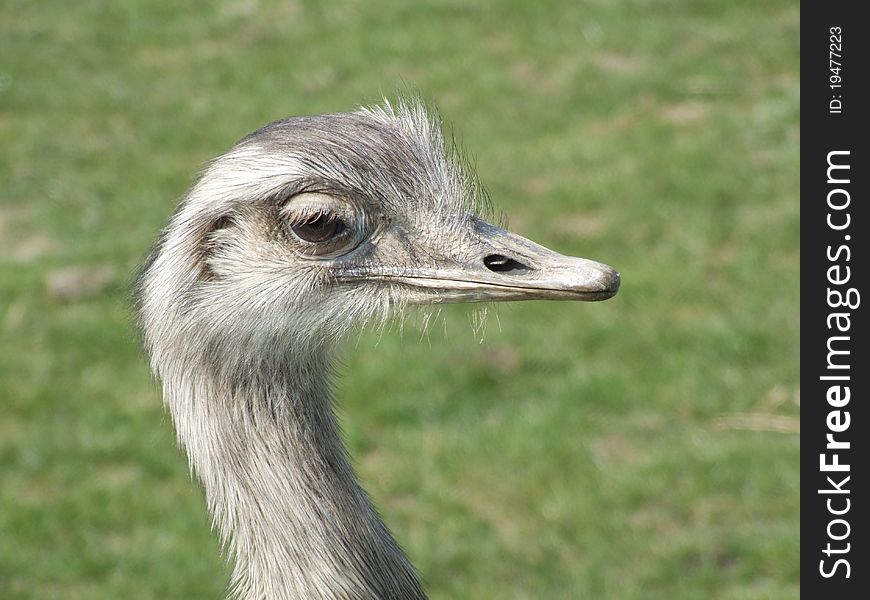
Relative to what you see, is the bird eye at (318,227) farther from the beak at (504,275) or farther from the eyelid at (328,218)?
the beak at (504,275)

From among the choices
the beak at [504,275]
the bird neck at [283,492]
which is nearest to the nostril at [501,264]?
the beak at [504,275]

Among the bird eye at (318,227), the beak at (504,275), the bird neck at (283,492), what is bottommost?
the bird neck at (283,492)

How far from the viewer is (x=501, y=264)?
8.20ft

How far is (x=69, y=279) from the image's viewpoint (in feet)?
18.9

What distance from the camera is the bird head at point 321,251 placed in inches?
95.3

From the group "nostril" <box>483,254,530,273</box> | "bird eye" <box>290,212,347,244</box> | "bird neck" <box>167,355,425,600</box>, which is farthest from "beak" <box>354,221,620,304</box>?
"bird neck" <box>167,355,425,600</box>

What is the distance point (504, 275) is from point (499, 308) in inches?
114

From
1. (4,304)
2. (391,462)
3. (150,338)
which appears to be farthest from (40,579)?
(150,338)

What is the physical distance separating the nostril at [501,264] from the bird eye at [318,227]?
0.28 metres

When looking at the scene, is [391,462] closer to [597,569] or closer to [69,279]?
[597,569]

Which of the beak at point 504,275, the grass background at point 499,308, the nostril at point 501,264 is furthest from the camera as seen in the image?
the grass background at point 499,308

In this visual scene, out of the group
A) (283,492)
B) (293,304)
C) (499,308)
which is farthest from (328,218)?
(499,308)

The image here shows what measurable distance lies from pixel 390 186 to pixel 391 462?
2348 millimetres

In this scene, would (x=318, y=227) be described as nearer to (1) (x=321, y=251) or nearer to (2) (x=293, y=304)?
(1) (x=321, y=251)
